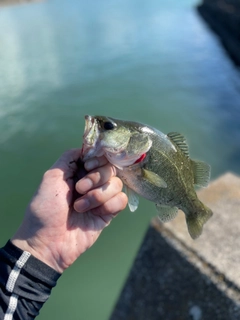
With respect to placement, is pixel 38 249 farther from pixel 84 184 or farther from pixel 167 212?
pixel 167 212

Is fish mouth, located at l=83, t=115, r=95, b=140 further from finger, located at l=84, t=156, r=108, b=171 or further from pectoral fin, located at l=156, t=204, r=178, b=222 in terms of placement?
pectoral fin, located at l=156, t=204, r=178, b=222

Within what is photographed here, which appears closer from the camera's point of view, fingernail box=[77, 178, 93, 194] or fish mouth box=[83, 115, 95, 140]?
fish mouth box=[83, 115, 95, 140]

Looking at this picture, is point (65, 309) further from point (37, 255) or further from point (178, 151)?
point (178, 151)

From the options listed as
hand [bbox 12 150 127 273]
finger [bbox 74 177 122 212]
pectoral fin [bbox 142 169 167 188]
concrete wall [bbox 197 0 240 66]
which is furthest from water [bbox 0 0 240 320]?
pectoral fin [bbox 142 169 167 188]

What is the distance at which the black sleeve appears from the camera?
2.02 meters

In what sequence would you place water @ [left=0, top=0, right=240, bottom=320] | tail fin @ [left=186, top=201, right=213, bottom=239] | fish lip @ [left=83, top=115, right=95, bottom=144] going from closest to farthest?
1. fish lip @ [left=83, top=115, right=95, bottom=144]
2. tail fin @ [left=186, top=201, right=213, bottom=239]
3. water @ [left=0, top=0, right=240, bottom=320]

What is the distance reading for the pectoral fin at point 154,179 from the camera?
204 cm

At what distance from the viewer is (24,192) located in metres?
7.75

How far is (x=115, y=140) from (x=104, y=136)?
0.07 m

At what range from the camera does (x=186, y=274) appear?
11.8 feet

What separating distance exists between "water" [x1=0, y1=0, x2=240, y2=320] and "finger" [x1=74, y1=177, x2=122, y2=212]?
9.75 ft

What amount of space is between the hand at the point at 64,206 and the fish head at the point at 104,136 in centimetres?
16

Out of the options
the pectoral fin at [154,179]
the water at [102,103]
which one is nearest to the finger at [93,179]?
the pectoral fin at [154,179]

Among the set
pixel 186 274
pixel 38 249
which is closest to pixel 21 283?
pixel 38 249
